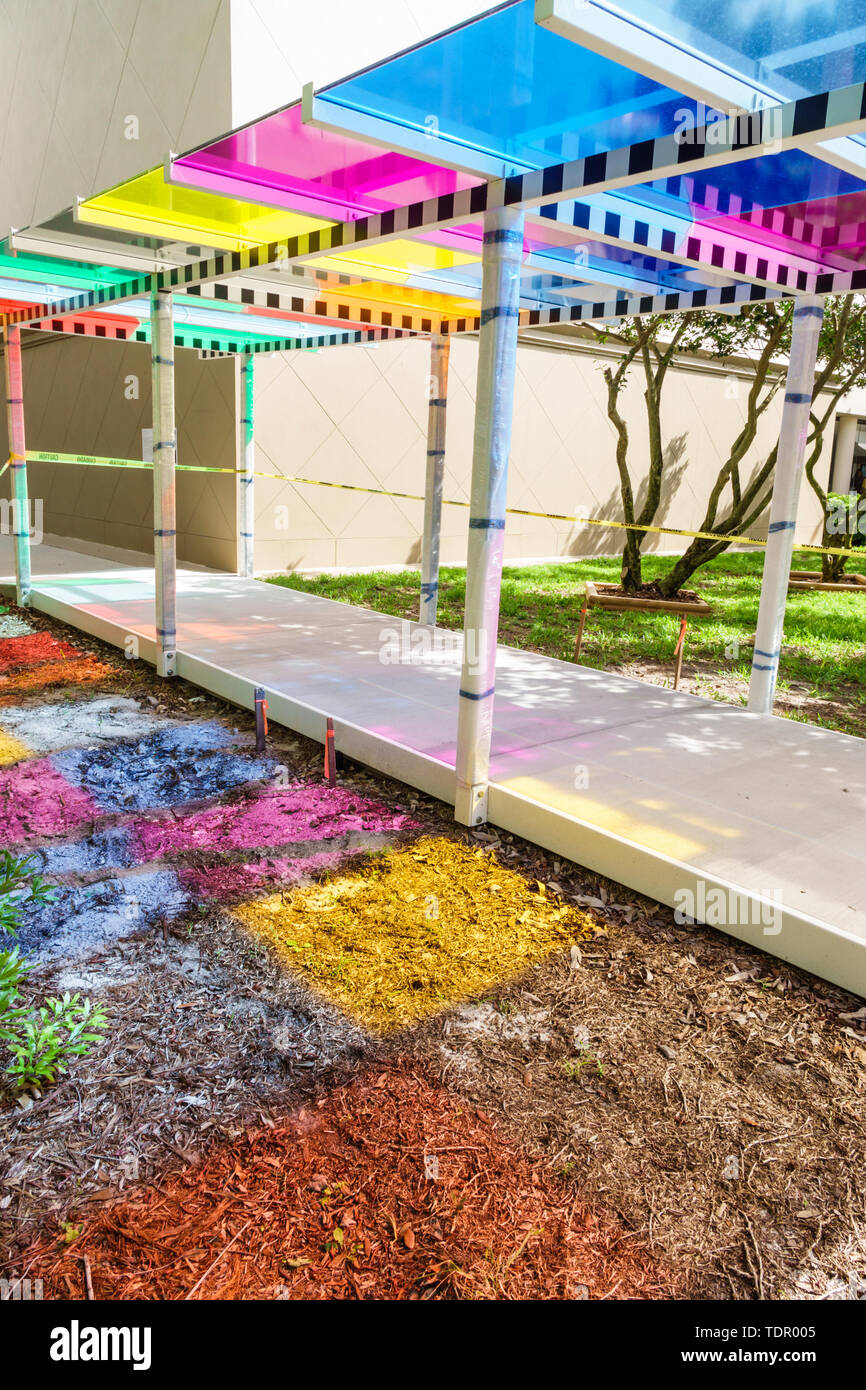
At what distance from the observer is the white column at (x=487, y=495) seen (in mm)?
4770

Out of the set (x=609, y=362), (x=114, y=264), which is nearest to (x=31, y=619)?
(x=114, y=264)

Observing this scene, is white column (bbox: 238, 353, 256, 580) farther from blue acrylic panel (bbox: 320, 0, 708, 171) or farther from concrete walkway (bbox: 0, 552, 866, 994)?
blue acrylic panel (bbox: 320, 0, 708, 171)

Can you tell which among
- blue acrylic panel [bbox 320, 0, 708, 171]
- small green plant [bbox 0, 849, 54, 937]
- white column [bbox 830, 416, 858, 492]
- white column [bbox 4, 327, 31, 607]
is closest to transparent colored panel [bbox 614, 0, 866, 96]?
blue acrylic panel [bbox 320, 0, 708, 171]

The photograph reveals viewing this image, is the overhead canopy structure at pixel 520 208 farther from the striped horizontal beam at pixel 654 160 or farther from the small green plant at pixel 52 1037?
the small green plant at pixel 52 1037

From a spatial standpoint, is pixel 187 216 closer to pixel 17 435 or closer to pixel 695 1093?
pixel 17 435

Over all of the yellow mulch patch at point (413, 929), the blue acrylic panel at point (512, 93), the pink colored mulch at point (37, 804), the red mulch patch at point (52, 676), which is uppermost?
the blue acrylic panel at point (512, 93)

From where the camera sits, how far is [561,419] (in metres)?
17.7

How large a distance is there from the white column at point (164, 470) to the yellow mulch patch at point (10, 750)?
1857 mm

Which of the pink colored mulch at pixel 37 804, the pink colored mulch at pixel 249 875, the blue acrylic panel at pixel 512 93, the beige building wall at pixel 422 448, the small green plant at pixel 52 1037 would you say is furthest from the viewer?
the beige building wall at pixel 422 448

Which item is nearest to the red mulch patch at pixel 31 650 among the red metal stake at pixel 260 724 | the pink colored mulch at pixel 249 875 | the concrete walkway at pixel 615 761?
the concrete walkway at pixel 615 761

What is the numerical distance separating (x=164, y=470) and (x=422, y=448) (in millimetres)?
8285

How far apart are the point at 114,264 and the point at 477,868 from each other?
19.4 ft

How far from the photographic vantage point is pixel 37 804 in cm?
566
